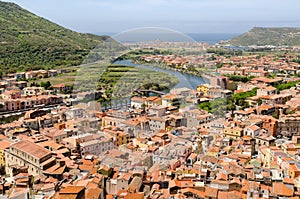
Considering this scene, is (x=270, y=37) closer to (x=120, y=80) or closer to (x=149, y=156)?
(x=120, y=80)

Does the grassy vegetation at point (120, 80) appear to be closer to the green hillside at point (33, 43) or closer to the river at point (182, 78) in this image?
the river at point (182, 78)

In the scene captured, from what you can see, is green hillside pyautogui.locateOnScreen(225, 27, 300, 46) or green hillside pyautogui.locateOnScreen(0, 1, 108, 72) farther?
green hillside pyautogui.locateOnScreen(225, 27, 300, 46)

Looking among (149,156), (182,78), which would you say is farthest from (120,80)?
(149,156)

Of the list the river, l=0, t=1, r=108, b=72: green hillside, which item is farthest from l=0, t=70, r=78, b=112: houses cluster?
the river

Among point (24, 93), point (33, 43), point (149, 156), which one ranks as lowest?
point (24, 93)

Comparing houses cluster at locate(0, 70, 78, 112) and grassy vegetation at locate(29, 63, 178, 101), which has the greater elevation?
grassy vegetation at locate(29, 63, 178, 101)

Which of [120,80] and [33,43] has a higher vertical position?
[33,43]

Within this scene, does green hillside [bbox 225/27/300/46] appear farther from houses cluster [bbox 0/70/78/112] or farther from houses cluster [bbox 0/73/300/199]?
houses cluster [bbox 0/73/300/199]
